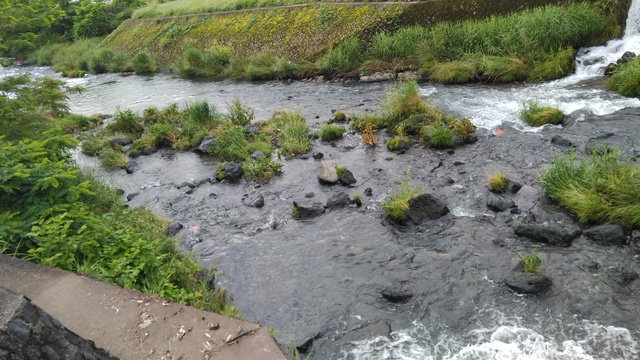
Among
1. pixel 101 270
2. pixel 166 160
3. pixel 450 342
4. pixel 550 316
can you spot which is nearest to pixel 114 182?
pixel 166 160

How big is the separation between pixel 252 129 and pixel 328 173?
503 centimetres

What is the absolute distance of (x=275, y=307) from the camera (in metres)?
7.52

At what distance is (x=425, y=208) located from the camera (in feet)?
30.9

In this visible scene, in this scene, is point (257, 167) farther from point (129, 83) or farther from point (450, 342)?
point (129, 83)

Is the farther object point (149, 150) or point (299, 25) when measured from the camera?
point (299, 25)

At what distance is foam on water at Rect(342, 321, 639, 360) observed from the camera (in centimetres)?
589

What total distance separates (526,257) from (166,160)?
1163 cm

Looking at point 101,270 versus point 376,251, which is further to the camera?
point 376,251

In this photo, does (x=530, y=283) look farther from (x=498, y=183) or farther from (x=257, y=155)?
(x=257, y=155)

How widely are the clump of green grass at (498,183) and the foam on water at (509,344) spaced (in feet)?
13.1

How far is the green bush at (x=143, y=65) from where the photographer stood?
1210 inches

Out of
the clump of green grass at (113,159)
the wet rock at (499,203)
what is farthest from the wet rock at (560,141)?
the clump of green grass at (113,159)

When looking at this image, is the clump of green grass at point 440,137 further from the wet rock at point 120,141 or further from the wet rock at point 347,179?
the wet rock at point 120,141

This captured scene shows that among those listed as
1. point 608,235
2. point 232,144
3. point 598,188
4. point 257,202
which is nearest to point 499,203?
point 598,188
